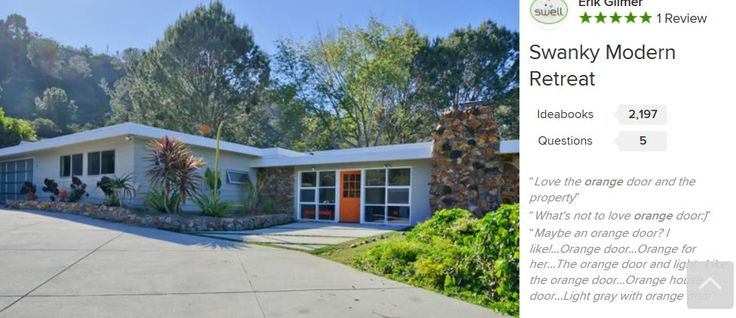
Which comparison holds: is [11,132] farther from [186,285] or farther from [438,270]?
[438,270]

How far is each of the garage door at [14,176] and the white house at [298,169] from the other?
0.35 meters

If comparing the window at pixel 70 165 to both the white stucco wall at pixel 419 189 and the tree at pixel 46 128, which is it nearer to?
the white stucco wall at pixel 419 189

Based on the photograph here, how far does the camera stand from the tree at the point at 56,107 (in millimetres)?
39312

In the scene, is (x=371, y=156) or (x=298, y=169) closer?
(x=371, y=156)

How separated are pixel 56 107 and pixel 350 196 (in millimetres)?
39509

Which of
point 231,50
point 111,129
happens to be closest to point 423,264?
point 111,129

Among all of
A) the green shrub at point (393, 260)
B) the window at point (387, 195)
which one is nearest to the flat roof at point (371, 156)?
the window at point (387, 195)

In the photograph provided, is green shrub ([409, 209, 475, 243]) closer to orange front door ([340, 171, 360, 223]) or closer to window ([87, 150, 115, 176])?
orange front door ([340, 171, 360, 223])

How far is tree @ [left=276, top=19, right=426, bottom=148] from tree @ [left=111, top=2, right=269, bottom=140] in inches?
91.0

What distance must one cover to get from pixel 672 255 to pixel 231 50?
2501cm

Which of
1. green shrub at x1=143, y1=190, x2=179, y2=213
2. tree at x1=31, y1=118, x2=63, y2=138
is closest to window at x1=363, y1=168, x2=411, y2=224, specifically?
green shrub at x1=143, y1=190, x2=179, y2=213

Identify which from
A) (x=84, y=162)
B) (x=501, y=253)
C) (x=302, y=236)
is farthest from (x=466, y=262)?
(x=84, y=162)

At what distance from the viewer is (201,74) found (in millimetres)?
24234

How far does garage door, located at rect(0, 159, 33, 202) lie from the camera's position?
16.7 metres
